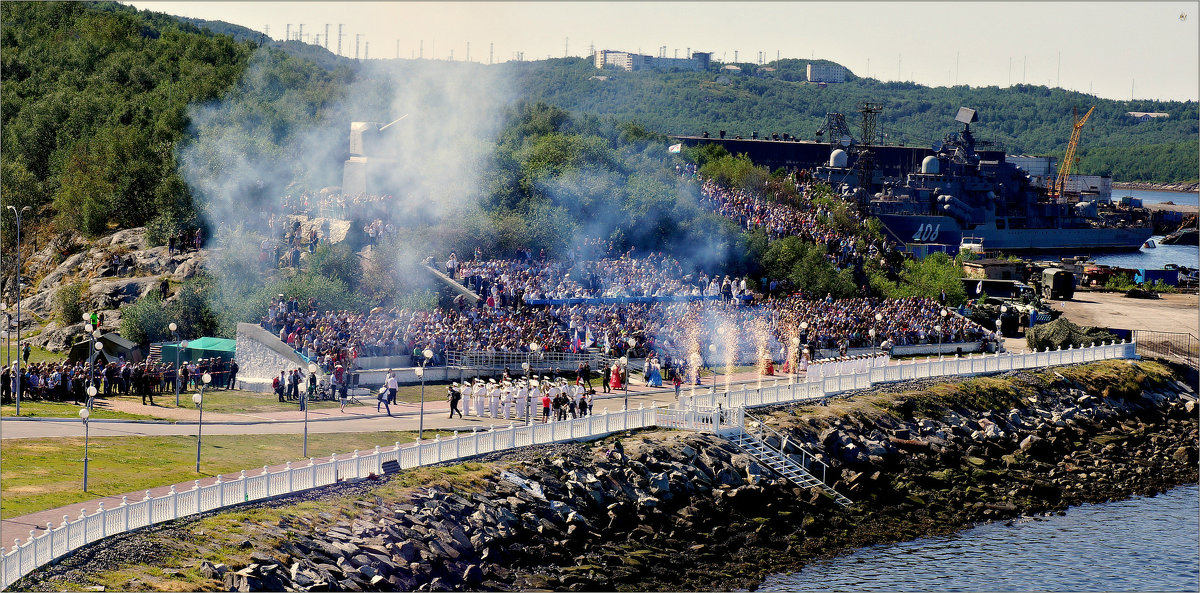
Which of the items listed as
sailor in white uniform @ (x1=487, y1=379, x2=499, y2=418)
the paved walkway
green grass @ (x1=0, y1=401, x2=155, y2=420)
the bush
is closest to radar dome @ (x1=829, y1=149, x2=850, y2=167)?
the bush

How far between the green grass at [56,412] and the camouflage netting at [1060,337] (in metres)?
42.9

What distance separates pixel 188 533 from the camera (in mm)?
29312

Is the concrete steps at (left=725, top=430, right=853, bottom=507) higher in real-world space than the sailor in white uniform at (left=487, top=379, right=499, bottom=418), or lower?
lower

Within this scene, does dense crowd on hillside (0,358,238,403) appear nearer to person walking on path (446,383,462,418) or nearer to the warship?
person walking on path (446,383,462,418)

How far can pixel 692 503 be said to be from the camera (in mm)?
39438

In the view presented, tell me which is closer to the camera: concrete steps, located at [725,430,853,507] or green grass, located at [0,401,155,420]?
green grass, located at [0,401,155,420]

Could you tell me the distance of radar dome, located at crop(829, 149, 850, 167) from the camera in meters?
138

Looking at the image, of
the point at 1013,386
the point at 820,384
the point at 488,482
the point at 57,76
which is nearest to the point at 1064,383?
the point at 1013,386

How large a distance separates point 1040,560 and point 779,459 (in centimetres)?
874

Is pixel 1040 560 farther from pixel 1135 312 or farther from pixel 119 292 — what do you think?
pixel 1135 312

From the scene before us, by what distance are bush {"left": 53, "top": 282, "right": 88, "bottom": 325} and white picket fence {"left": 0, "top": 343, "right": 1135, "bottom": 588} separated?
29.6 m

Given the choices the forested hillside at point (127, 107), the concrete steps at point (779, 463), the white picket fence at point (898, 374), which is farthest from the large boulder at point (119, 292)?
the concrete steps at point (779, 463)

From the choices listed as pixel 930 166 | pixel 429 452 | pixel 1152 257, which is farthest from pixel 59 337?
pixel 1152 257

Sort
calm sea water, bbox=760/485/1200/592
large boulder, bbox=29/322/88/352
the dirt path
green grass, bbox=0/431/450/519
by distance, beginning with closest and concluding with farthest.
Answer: green grass, bbox=0/431/450/519 < calm sea water, bbox=760/485/1200/592 < large boulder, bbox=29/322/88/352 < the dirt path
